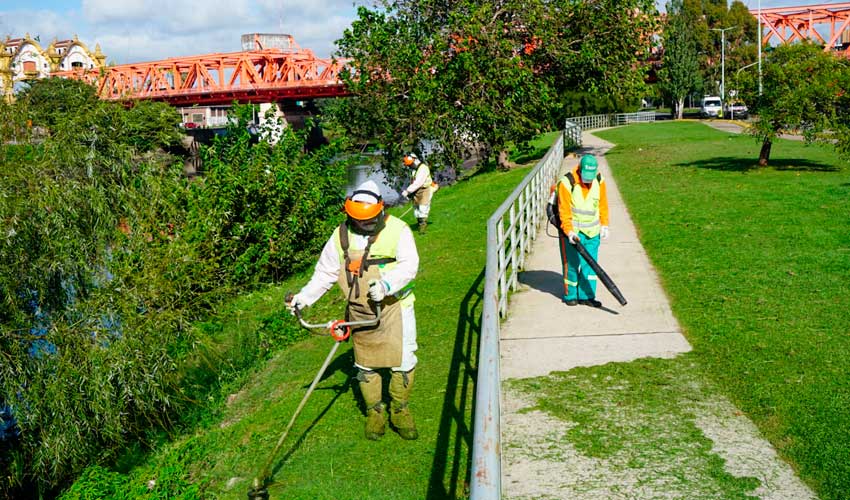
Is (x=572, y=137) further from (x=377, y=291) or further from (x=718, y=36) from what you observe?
(x=718, y=36)

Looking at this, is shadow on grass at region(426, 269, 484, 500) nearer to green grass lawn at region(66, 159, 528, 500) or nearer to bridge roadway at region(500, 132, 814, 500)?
green grass lawn at region(66, 159, 528, 500)

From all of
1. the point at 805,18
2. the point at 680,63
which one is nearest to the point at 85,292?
the point at 680,63

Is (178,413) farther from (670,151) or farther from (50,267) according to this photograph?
(670,151)

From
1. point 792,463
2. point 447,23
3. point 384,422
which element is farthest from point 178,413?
point 447,23

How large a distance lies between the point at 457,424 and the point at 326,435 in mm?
1164

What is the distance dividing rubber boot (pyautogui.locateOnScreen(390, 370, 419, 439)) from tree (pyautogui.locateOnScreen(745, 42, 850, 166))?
16.4 m

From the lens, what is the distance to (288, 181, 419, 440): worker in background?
5996mm

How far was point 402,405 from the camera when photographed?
6500mm

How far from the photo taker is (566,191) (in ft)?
29.5

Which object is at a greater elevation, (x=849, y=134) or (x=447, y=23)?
(x=447, y=23)

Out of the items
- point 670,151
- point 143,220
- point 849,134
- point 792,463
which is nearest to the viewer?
point 792,463

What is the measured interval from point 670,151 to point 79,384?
2527 cm

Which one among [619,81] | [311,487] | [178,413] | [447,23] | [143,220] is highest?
[447,23]

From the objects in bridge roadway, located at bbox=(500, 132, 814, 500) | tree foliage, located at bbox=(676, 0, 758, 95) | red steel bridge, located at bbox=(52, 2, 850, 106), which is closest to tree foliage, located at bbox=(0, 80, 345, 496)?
bridge roadway, located at bbox=(500, 132, 814, 500)
